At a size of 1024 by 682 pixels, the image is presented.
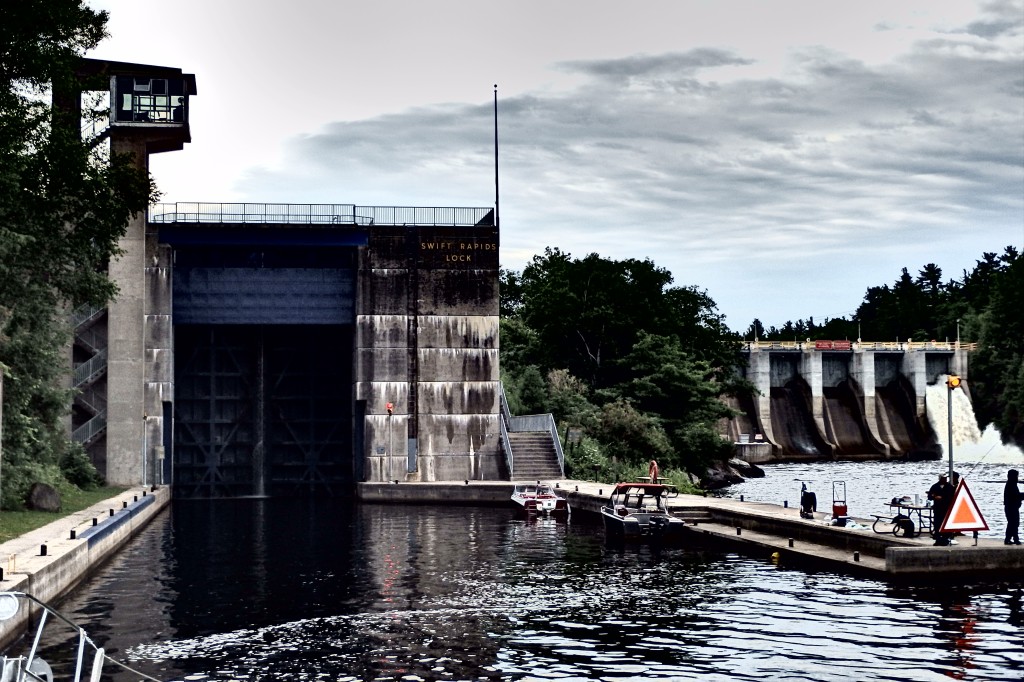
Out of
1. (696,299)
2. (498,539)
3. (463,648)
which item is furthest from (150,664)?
(696,299)

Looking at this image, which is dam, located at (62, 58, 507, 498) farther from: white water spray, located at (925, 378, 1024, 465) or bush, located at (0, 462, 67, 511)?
white water spray, located at (925, 378, 1024, 465)

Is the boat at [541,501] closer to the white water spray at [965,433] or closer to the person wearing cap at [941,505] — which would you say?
the person wearing cap at [941,505]

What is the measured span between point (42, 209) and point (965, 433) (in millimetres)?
105659

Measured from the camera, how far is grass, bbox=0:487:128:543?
35.1 metres

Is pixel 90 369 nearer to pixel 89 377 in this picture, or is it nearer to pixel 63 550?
pixel 89 377

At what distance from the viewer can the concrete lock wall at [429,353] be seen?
202 feet

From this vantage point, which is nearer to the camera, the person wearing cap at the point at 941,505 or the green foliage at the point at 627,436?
the person wearing cap at the point at 941,505

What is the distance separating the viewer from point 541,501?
50875mm

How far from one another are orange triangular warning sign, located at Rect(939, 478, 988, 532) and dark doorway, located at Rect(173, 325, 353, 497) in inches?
1530

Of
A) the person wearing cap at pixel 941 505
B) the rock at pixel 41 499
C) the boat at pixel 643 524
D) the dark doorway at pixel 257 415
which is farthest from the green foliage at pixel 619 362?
the person wearing cap at pixel 941 505

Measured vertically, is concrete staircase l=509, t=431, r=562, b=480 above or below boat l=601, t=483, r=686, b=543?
above

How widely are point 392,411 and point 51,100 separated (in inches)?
836

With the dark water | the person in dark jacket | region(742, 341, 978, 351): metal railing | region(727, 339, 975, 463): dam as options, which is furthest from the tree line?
the person in dark jacket

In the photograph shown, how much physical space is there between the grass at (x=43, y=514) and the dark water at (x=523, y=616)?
2884 millimetres
